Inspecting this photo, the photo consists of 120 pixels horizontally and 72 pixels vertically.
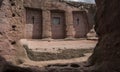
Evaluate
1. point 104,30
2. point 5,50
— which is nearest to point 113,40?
point 104,30

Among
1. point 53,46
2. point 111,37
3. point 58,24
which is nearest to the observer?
point 111,37

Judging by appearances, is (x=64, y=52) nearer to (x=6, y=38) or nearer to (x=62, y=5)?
(x=6, y=38)

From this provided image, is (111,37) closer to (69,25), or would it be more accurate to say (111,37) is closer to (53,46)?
(53,46)

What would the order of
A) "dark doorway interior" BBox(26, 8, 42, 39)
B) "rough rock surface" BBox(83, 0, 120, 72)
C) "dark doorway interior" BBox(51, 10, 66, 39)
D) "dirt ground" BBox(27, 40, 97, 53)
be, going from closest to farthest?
"rough rock surface" BBox(83, 0, 120, 72) < "dirt ground" BBox(27, 40, 97, 53) < "dark doorway interior" BBox(26, 8, 42, 39) < "dark doorway interior" BBox(51, 10, 66, 39)

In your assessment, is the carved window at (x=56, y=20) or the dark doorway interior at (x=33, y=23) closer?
the dark doorway interior at (x=33, y=23)

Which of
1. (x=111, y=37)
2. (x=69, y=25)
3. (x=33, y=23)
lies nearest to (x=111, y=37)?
(x=111, y=37)

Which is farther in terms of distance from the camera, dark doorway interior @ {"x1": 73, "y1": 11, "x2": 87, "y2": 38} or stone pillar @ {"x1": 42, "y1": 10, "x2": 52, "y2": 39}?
dark doorway interior @ {"x1": 73, "y1": 11, "x2": 87, "y2": 38}

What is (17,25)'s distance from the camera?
1744 centimetres

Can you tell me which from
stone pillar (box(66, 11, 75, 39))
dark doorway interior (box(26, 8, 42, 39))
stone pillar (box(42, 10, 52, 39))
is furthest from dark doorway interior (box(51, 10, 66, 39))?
dark doorway interior (box(26, 8, 42, 39))

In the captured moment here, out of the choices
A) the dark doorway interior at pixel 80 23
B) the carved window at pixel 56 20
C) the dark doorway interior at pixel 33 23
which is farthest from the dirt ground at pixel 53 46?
the dark doorway interior at pixel 80 23

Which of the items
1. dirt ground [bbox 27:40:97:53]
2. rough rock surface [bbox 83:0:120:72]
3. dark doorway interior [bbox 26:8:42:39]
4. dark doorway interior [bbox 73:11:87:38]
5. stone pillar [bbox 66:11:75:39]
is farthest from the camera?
dark doorway interior [bbox 73:11:87:38]

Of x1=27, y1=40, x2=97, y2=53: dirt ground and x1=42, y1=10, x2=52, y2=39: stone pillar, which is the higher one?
x1=42, y1=10, x2=52, y2=39: stone pillar

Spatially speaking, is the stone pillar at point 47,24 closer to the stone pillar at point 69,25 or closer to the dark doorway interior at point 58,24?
the dark doorway interior at point 58,24

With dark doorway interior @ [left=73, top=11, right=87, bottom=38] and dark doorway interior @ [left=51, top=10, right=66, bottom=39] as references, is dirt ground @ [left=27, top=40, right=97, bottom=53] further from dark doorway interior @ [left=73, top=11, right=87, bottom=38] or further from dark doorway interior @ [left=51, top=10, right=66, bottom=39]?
dark doorway interior @ [left=73, top=11, right=87, bottom=38]
